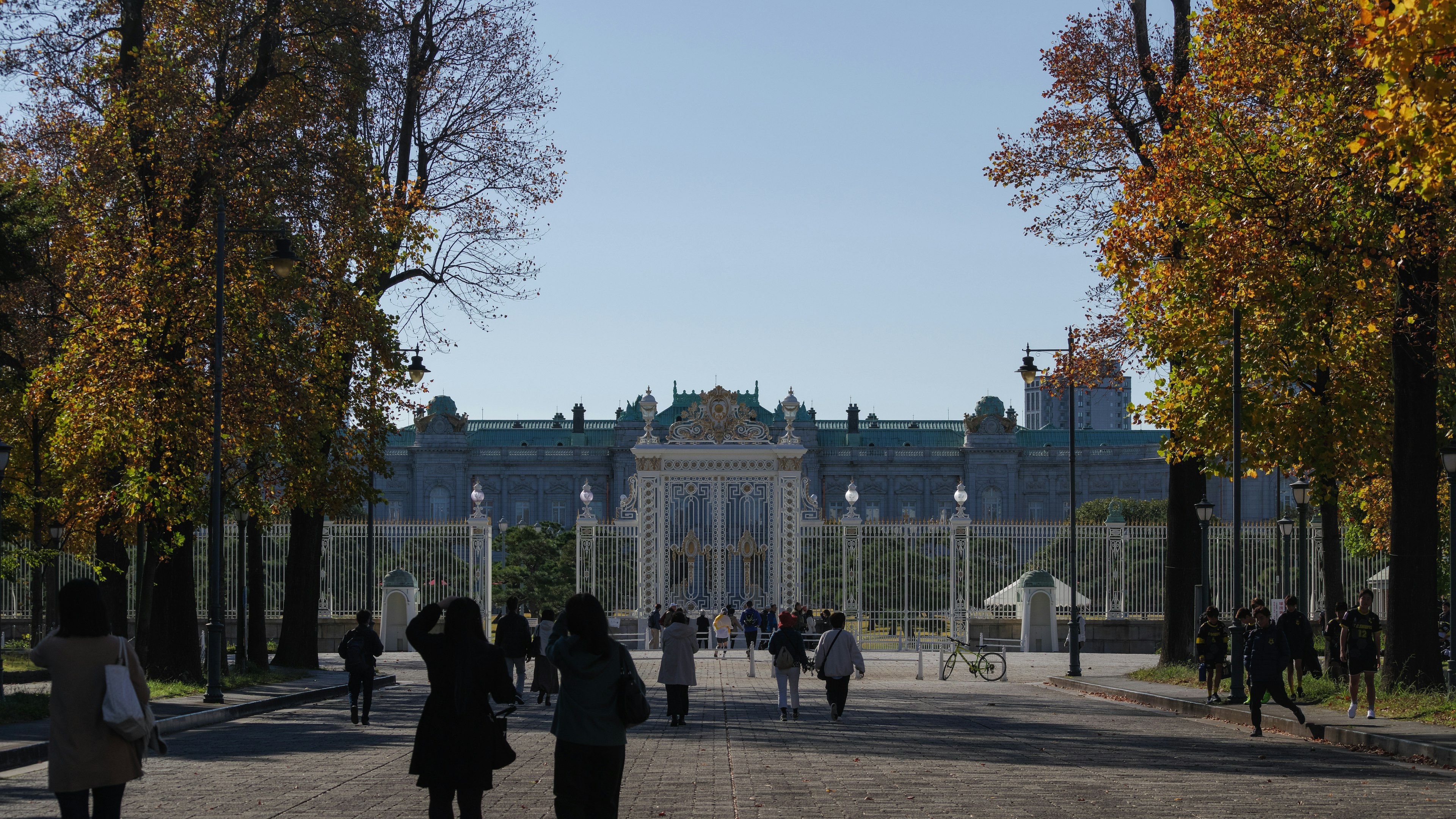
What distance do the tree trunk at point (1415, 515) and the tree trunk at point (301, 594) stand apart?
1622cm

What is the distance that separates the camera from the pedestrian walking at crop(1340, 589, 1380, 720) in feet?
51.9

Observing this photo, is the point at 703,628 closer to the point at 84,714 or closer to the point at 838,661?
the point at 838,661

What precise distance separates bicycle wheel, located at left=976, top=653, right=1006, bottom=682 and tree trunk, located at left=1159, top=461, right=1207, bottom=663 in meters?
3.51

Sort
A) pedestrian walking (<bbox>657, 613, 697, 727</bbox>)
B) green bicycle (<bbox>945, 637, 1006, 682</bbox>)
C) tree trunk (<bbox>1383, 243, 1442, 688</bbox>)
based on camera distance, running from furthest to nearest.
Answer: green bicycle (<bbox>945, 637, 1006, 682</bbox>) < tree trunk (<bbox>1383, 243, 1442, 688</bbox>) < pedestrian walking (<bbox>657, 613, 697, 727</bbox>)

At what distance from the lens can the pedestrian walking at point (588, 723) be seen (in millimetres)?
7383

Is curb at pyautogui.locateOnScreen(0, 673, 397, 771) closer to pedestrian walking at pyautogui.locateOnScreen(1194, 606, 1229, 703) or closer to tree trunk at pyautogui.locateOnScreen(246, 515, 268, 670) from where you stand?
tree trunk at pyautogui.locateOnScreen(246, 515, 268, 670)

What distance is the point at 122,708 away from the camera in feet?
22.7

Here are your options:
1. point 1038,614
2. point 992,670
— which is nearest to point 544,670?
point 992,670

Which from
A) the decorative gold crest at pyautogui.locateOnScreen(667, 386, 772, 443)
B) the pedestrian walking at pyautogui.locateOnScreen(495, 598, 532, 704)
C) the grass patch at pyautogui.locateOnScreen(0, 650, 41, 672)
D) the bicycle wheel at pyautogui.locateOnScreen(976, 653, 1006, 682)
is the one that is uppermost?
the decorative gold crest at pyautogui.locateOnScreen(667, 386, 772, 443)

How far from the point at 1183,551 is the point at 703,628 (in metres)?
14.6

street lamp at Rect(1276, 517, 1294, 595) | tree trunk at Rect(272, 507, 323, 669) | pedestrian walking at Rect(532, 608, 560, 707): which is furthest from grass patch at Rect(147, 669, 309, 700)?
street lamp at Rect(1276, 517, 1294, 595)

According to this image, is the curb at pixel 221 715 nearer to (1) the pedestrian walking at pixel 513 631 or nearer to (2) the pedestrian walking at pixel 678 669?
(1) the pedestrian walking at pixel 513 631

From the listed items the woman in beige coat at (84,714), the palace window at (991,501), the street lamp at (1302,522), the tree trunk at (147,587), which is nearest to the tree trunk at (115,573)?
the tree trunk at (147,587)

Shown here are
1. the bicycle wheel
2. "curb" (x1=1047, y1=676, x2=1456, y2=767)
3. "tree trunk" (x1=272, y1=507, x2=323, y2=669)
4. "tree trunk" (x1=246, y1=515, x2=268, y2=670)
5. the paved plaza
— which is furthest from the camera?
the bicycle wheel
